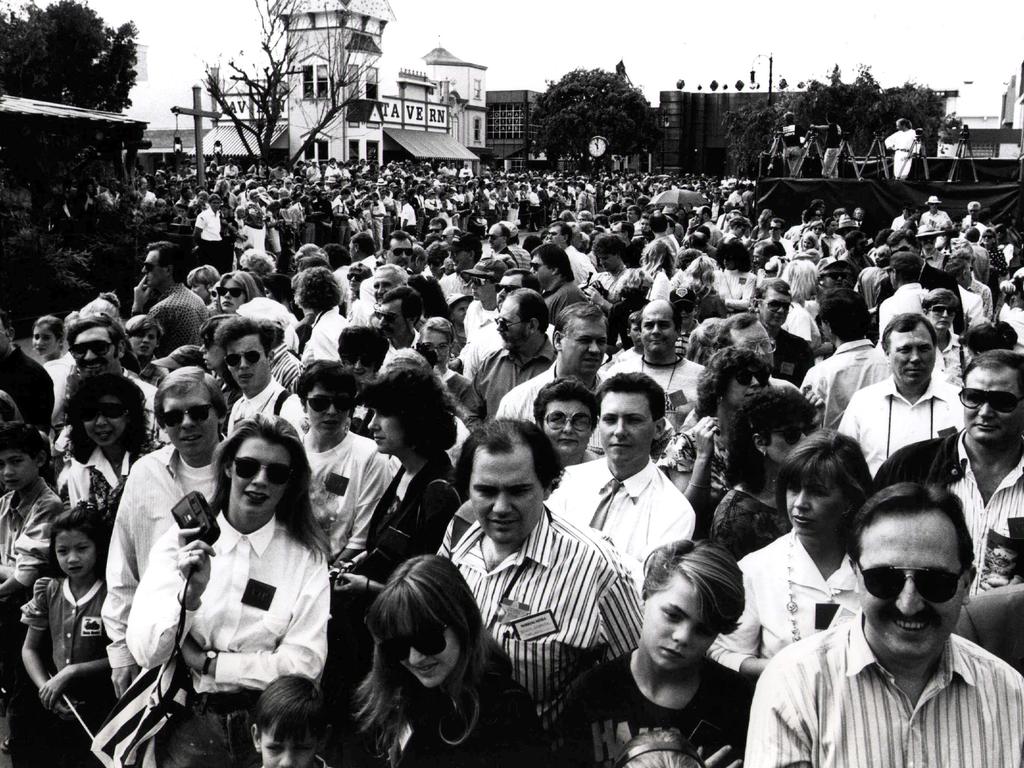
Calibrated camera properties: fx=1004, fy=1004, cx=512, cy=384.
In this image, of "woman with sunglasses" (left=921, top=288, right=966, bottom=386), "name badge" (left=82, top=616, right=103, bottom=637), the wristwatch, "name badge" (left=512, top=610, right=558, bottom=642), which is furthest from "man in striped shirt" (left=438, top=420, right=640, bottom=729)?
"woman with sunglasses" (left=921, top=288, right=966, bottom=386)

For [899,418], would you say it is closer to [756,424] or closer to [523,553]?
[756,424]

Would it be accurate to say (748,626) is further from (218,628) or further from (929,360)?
(929,360)

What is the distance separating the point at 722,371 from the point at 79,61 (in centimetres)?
3851

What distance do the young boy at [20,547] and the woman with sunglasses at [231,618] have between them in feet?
3.86

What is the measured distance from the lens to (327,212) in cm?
2031

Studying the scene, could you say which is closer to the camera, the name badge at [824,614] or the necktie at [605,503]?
the name badge at [824,614]

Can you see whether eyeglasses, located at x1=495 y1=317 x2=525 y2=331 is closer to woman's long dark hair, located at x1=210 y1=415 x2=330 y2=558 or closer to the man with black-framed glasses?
the man with black-framed glasses

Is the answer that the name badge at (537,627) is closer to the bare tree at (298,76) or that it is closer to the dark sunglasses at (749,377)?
the dark sunglasses at (749,377)

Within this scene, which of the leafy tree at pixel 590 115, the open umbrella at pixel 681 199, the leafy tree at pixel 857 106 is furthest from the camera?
the leafy tree at pixel 590 115

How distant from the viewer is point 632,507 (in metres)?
3.47

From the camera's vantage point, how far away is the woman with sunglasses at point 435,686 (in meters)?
2.51

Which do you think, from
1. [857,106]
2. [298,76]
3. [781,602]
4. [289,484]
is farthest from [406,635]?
[298,76]

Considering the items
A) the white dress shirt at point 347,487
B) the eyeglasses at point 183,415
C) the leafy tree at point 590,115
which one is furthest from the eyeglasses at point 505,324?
the leafy tree at point 590,115

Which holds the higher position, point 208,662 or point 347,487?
point 347,487
